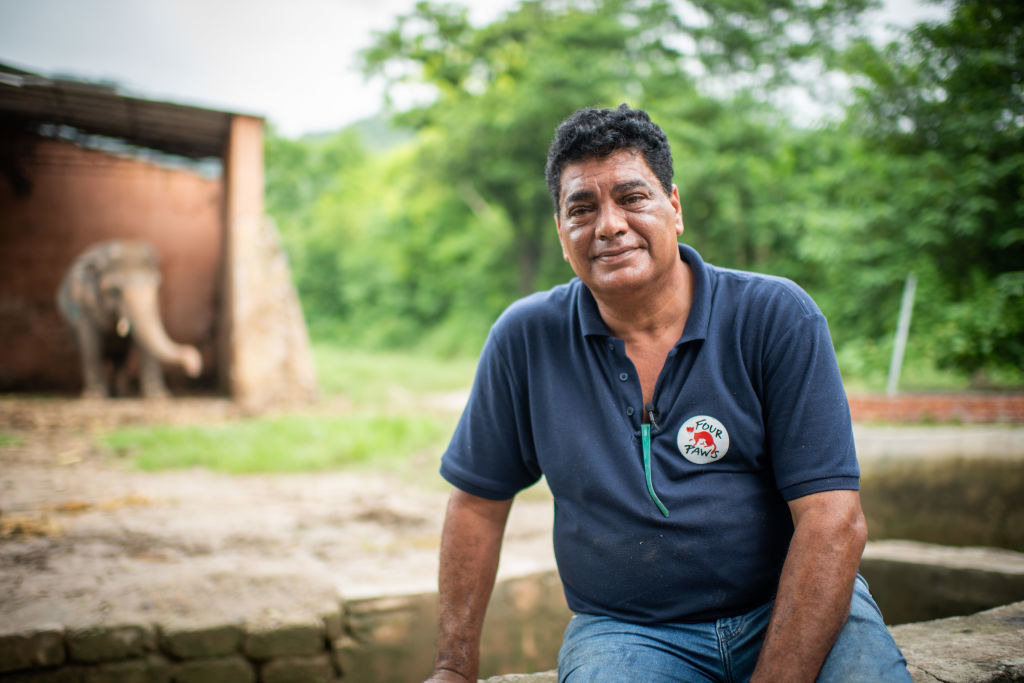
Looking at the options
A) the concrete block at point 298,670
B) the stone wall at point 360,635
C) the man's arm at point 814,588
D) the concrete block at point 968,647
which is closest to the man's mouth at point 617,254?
the man's arm at point 814,588

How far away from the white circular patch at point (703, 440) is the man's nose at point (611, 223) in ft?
1.46

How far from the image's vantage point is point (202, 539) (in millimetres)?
3291

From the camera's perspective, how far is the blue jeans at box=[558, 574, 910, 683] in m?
1.34

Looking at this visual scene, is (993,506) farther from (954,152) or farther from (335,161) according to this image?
(335,161)

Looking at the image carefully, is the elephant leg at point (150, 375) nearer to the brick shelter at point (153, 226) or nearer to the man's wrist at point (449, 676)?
the brick shelter at point (153, 226)

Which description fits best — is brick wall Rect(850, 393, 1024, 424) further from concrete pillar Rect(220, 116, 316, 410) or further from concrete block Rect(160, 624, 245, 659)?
concrete pillar Rect(220, 116, 316, 410)

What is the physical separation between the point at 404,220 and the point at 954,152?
17123 millimetres

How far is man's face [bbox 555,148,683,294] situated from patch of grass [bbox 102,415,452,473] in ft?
12.6

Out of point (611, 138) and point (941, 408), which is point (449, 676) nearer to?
point (611, 138)

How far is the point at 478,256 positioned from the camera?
1867cm

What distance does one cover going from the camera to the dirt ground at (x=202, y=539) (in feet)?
8.46

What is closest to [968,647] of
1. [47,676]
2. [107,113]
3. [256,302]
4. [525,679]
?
[525,679]

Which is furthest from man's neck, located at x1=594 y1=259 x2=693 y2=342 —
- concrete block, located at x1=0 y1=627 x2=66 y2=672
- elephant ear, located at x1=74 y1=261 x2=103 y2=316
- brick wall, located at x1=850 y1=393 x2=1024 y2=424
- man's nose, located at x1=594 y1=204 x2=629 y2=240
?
elephant ear, located at x1=74 y1=261 x2=103 y2=316

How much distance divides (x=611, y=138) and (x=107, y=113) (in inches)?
319
